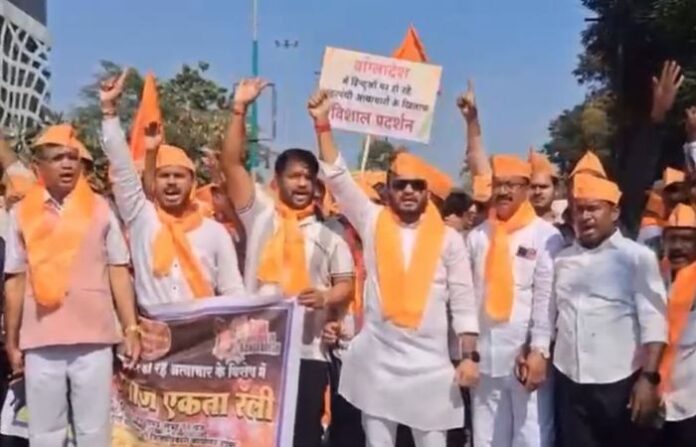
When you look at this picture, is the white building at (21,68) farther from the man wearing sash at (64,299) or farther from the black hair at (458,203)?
the man wearing sash at (64,299)

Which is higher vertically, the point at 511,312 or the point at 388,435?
the point at 511,312

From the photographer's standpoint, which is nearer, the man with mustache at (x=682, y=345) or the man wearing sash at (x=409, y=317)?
the man with mustache at (x=682, y=345)

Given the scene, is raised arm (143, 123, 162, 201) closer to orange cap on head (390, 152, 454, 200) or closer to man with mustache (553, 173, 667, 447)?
orange cap on head (390, 152, 454, 200)

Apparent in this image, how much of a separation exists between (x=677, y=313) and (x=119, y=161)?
2862 mm

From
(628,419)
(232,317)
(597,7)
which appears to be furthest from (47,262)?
(597,7)

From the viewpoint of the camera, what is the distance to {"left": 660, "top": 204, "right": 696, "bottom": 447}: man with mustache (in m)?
6.14

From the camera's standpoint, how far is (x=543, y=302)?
645 centimetres

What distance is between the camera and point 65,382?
6293 mm

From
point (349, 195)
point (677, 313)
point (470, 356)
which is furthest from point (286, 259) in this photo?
point (677, 313)

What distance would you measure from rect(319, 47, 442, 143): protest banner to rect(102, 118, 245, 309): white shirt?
2.58 m

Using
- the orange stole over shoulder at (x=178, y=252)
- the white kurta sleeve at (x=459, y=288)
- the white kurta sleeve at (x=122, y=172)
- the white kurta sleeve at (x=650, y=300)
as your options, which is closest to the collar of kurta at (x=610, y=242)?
the white kurta sleeve at (x=650, y=300)

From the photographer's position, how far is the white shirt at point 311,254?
666cm

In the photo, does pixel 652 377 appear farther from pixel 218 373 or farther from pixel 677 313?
pixel 218 373

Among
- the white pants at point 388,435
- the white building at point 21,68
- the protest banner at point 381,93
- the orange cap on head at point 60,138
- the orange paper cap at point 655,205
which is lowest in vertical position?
the white pants at point 388,435
